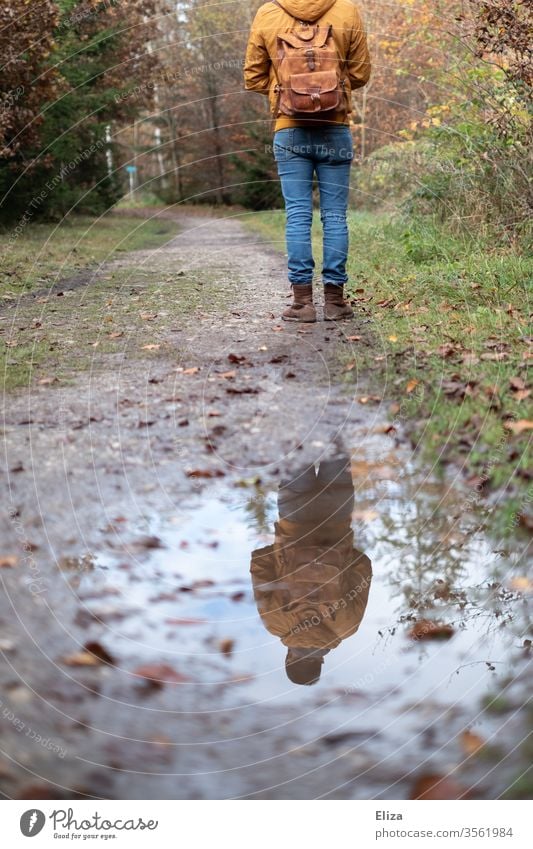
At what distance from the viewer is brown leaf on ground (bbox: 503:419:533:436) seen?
4.12 meters

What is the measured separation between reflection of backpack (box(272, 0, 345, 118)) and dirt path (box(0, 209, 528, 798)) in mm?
1571

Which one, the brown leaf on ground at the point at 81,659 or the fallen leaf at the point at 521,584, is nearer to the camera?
the brown leaf on ground at the point at 81,659

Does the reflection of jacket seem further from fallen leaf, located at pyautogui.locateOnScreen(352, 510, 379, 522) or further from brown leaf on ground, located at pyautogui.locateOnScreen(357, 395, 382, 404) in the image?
brown leaf on ground, located at pyautogui.locateOnScreen(357, 395, 382, 404)

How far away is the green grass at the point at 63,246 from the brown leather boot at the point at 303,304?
3.97 meters

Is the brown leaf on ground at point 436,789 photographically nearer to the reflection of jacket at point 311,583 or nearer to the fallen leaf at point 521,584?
the reflection of jacket at point 311,583

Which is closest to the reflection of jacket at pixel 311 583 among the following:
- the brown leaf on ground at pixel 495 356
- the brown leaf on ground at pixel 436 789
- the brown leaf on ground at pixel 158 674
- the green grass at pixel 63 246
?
the brown leaf on ground at pixel 158 674

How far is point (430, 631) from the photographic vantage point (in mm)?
2705

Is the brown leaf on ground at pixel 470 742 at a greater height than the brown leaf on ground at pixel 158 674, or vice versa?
the brown leaf on ground at pixel 158 674

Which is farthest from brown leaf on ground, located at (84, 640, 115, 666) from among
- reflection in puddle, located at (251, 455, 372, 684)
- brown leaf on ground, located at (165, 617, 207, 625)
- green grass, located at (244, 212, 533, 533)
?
green grass, located at (244, 212, 533, 533)

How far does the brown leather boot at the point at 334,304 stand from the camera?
6781 millimetres

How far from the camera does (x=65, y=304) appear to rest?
8953mm

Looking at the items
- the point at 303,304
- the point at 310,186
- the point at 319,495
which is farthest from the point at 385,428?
the point at 310,186

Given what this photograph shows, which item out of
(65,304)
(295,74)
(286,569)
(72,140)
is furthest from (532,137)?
(72,140)

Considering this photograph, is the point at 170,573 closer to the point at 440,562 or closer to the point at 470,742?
the point at 440,562
